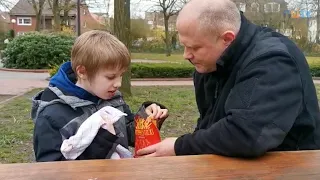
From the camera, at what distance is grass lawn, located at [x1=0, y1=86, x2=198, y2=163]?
545cm

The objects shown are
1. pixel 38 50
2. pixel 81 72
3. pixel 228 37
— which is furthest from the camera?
pixel 38 50

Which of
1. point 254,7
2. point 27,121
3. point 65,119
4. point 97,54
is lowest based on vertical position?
point 27,121

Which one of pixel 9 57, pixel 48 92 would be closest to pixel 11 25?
pixel 9 57

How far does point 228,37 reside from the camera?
162 centimetres

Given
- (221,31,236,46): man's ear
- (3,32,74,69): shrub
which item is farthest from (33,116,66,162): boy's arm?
(3,32,74,69): shrub

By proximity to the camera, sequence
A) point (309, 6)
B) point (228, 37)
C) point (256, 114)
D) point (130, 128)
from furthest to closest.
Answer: point (309, 6) < point (130, 128) < point (228, 37) < point (256, 114)

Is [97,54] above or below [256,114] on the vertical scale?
above

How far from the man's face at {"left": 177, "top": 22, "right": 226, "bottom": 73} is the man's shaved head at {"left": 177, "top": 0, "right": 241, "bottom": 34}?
0.07ft

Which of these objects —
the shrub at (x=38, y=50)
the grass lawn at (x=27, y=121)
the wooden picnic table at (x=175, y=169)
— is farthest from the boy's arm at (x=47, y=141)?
the shrub at (x=38, y=50)

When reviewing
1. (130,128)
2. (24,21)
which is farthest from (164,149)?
(24,21)

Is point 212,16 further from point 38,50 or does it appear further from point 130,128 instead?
point 38,50

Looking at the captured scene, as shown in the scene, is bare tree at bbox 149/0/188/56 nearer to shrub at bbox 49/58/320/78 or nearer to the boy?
shrub at bbox 49/58/320/78

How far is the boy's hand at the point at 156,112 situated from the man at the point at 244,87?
0.25 metres

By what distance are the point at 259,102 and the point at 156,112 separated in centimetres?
66
